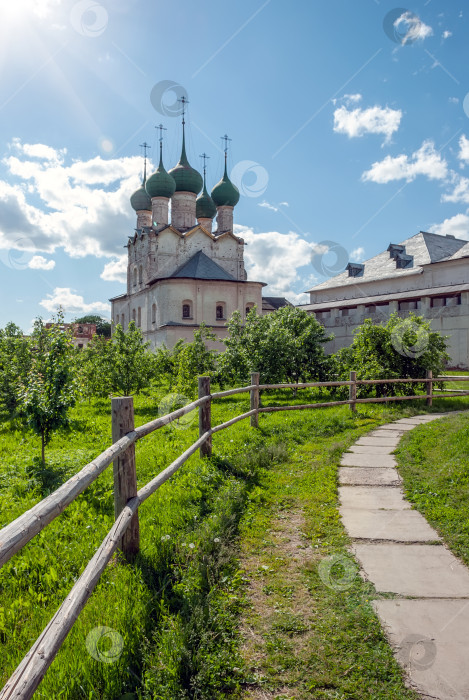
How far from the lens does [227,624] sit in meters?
2.99

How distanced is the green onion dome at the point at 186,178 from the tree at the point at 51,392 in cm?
3982

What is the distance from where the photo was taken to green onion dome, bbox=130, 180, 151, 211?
49203 millimetres

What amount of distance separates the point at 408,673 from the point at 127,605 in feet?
5.35

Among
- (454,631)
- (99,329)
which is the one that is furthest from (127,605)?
(99,329)

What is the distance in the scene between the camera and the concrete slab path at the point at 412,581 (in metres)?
2.52

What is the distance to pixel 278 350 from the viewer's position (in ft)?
49.3

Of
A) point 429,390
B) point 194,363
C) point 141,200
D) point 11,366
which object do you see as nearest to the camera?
point 11,366

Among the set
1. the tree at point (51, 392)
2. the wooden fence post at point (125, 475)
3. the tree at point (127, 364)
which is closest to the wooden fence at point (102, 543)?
the wooden fence post at point (125, 475)

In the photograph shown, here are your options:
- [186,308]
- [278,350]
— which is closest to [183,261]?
[186,308]

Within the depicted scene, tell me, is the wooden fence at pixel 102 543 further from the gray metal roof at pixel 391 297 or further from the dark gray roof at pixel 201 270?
the dark gray roof at pixel 201 270

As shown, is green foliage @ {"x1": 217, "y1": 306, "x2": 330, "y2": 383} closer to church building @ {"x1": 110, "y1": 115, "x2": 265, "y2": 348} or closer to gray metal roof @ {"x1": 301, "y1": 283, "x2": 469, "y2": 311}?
gray metal roof @ {"x1": 301, "y1": 283, "x2": 469, "y2": 311}

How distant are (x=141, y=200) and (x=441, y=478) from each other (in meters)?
48.0

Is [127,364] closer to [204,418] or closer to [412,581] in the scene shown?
[204,418]

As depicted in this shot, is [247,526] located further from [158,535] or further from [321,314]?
[321,314]
